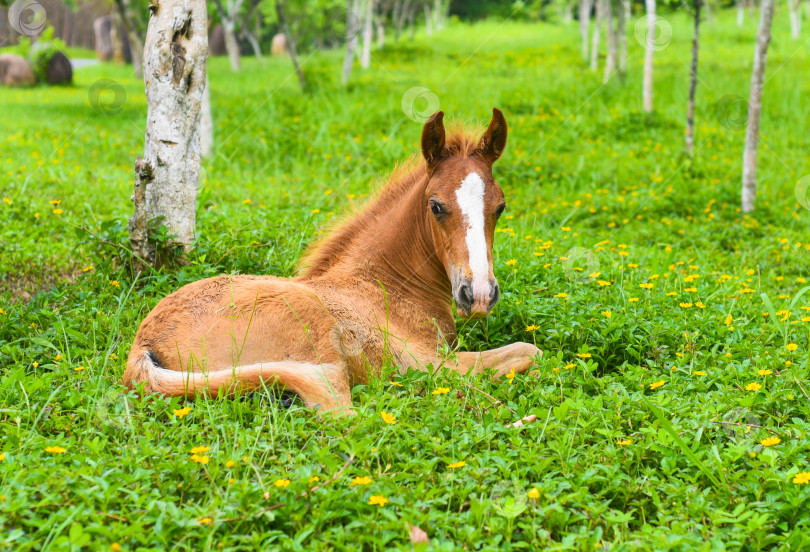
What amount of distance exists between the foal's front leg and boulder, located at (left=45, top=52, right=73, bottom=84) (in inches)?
940

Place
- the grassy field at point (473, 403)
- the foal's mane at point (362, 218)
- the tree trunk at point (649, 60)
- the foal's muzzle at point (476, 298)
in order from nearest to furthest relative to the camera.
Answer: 1. the grassy field at point (473, 403)
2. the foal's muzzle at point (476, 298)
3. the foal's mane at point (362, 218)
4. the tree trunk at point (649, 60)

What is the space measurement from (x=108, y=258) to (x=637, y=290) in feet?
14.0

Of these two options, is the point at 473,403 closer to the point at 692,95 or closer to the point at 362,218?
the point at 362,218

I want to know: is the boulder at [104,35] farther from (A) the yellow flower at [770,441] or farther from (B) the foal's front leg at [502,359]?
(A) the yellow flower at [770,441]

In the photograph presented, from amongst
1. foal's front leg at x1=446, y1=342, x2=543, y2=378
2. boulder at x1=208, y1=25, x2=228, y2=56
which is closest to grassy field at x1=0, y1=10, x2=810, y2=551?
foal's front leg at x1=446, y1=342, x2=543, y2=378

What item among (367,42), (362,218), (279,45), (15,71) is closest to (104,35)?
(279,45)

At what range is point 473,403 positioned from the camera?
3.70m

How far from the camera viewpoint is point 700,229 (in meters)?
7.96

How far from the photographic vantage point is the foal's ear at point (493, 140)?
4348 millimetres

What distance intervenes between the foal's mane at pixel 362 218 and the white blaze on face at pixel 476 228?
55 centimetres

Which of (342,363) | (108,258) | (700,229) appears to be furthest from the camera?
(700,229)

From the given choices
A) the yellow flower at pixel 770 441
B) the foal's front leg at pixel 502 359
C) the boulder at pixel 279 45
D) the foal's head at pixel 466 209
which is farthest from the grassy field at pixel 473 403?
the boulder at pixel 279 45

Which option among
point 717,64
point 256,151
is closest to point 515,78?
point 717,64

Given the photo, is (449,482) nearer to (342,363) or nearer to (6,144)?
(342,363)
